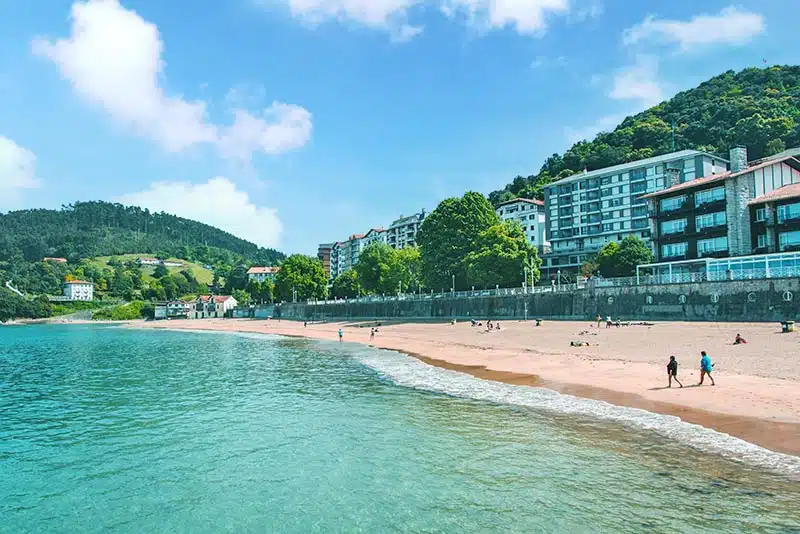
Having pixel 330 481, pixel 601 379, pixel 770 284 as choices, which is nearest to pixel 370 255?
pixel 770 284

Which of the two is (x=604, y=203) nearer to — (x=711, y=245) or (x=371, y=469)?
(x=711, y=245)

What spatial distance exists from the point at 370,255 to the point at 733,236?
7330 cm

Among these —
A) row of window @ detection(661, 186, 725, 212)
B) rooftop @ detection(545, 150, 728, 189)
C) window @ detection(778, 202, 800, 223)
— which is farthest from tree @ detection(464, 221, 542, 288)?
rooftop @ detection(545, 150, 728, 189)

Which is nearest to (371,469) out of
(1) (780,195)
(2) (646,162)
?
(1) (780,195)

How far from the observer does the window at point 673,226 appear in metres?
68.2

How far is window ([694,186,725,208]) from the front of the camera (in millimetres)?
64062

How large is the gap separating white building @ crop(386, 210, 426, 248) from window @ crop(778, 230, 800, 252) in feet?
416

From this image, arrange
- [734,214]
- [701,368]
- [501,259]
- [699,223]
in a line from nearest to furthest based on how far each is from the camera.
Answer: [701,368]
[734,214]
[699,223]
[501,259]

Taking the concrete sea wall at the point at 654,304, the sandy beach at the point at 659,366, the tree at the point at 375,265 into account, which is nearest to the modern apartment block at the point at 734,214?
the concrete sea wall at the point at 654,304

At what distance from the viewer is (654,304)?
53.0m

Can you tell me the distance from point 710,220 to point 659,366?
42.8m

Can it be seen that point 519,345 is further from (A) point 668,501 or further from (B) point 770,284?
(A) point 668,501

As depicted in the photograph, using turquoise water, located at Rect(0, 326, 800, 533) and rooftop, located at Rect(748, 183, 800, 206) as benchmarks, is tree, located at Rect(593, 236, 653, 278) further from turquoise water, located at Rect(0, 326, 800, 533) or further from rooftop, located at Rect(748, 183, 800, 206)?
turquoise water, located at Rect(0, 326, 800, 533)

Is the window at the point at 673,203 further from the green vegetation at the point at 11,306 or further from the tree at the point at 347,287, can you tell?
the green vegetation at the point at 11,306
